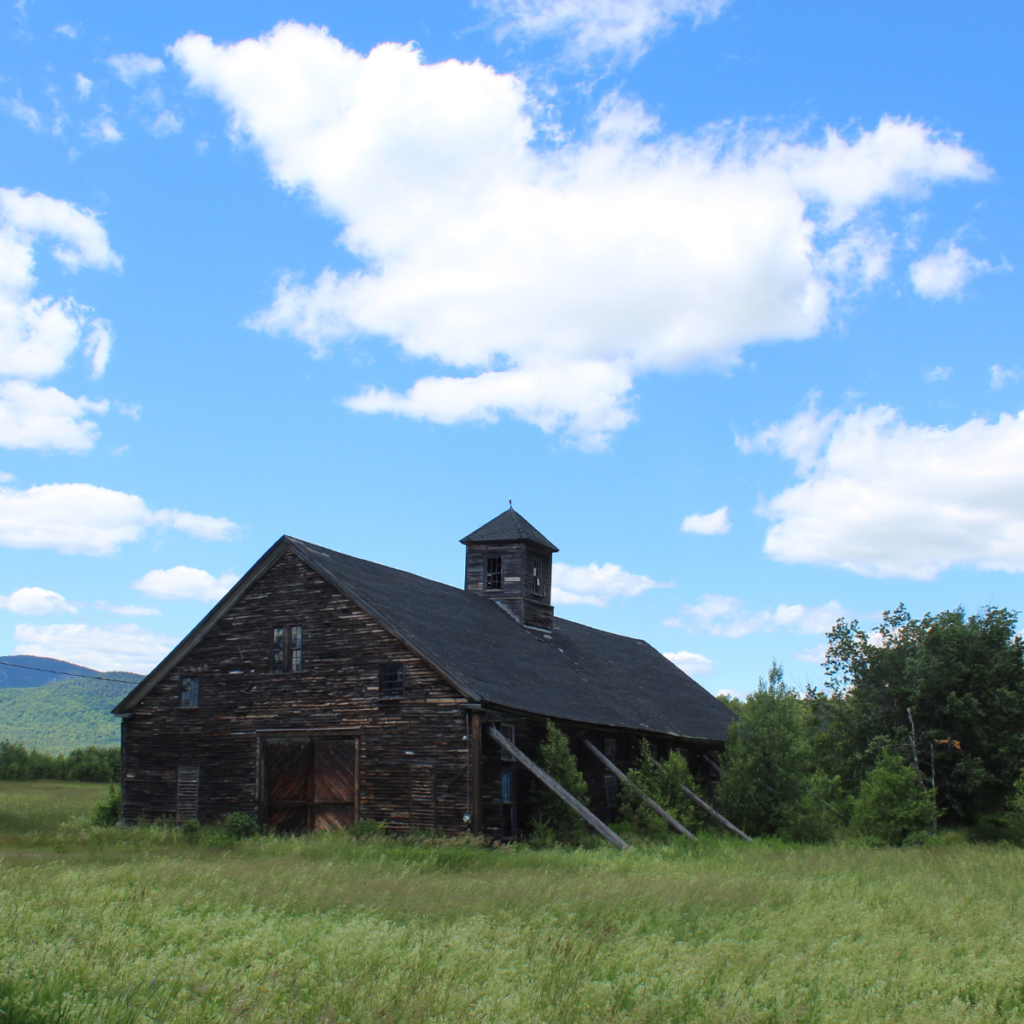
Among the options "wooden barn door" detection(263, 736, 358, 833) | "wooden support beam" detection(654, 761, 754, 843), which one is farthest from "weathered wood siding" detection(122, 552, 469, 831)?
"wooden support beam" detection(654, 761, 754, 843)

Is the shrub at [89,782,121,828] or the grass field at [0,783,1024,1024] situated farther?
the shrub at [89,782,121,828]

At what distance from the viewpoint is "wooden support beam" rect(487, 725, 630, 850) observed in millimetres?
20797

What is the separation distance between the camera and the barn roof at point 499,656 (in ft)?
77.2

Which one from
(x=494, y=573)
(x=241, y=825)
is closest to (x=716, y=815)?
(x=494, y=573)

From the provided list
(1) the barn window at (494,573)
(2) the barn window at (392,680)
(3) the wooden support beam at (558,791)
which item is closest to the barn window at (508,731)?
(3) the wooden support beam at (558,791)

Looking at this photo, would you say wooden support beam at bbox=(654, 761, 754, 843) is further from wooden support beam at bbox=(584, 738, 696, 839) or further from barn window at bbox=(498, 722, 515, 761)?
barn window at bbox=(498, 722, 515, 761)

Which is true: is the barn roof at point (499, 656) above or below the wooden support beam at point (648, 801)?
above

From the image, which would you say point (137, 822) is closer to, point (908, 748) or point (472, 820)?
point (472, 820)

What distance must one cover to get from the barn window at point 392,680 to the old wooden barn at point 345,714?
0.10 ft

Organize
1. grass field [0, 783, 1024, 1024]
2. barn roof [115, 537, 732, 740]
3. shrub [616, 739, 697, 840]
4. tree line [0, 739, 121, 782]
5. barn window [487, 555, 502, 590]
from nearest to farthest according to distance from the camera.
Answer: grass field [0, 783, 1024, 1024] < barn roof [115, 537, 732, 740] < shrub [616, 739, 697, 840] < barn window [487, 555, 502, 590] < tree line [0, 739, 121, 782]

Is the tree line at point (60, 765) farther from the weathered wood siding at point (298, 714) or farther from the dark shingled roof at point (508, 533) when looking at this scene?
the weathered wood siding at point (298, 714)

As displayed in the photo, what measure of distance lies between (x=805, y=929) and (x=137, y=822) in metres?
20.1

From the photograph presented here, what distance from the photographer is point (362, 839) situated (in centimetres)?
2064

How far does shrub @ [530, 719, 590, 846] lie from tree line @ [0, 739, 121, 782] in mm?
44204
